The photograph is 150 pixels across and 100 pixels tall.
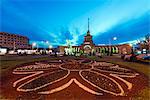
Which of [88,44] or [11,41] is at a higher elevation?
[11,41]

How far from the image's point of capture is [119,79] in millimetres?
16094

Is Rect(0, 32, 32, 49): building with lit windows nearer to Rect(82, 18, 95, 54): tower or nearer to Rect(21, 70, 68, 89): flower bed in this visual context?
Rect(82, 18, 95, 54): tower

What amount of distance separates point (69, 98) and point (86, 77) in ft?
17.3

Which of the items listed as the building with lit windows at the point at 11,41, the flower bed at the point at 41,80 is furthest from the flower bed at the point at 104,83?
the building with lit windows at the point at 11,41

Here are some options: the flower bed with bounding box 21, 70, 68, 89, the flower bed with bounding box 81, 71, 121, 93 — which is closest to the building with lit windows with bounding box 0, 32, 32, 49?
the flower bed with bounding box 21, 70, 68, 89

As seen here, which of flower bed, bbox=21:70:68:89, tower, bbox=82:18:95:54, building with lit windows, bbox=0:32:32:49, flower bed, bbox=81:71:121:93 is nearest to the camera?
flower bed, bbox=81:71:121:93

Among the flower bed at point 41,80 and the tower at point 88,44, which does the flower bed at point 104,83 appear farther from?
the tower at point 88,44

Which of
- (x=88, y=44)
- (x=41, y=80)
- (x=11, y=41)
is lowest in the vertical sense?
(x=41, y=80)

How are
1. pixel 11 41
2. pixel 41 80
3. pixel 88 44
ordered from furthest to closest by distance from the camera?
pixel 88 44, pixel 11 41, pixel 41 80

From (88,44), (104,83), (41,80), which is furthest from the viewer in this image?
(88,44)

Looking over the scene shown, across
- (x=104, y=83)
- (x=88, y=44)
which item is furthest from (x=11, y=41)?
(x=104, y=83)

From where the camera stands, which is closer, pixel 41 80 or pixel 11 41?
pixel 41 80

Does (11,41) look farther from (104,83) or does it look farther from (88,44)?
(104,83)

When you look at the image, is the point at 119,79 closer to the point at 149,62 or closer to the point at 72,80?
the point at 72,80
